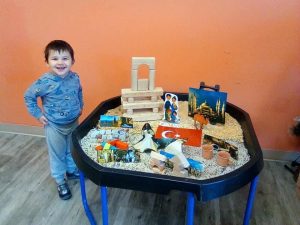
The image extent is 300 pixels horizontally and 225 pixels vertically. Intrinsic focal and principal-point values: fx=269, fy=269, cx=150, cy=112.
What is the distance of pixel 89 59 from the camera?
1.67 metres

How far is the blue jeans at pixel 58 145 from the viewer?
1.32 meters

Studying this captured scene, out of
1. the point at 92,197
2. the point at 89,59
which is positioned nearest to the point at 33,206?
the point at 92,197

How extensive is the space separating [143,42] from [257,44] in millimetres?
636

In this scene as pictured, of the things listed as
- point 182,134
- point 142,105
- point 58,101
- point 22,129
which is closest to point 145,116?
point 142,105

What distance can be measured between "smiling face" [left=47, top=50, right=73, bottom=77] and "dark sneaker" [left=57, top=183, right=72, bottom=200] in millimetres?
593

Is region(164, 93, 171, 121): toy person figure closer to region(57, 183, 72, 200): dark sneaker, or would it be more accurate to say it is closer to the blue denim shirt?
the blue denim shirt

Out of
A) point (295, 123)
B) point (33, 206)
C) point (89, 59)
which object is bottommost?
point (33, 206)

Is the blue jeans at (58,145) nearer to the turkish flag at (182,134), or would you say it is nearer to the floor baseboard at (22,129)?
the turkish flag at (182,134)

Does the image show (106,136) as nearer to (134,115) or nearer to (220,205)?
(134,115)

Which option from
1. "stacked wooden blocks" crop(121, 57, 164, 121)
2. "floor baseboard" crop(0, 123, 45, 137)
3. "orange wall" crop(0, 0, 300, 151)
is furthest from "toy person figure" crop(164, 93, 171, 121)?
"floor baseboard" crop(0, 123, 45, 137)

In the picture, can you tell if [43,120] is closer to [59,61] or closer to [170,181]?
[59,61]

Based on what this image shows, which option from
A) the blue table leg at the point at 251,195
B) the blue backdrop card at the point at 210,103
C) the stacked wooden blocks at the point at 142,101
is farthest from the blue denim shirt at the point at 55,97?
the blue table leg at the point at 251,195

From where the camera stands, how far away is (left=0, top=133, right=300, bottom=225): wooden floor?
49.8 inches

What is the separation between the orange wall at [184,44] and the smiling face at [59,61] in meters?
0.44
